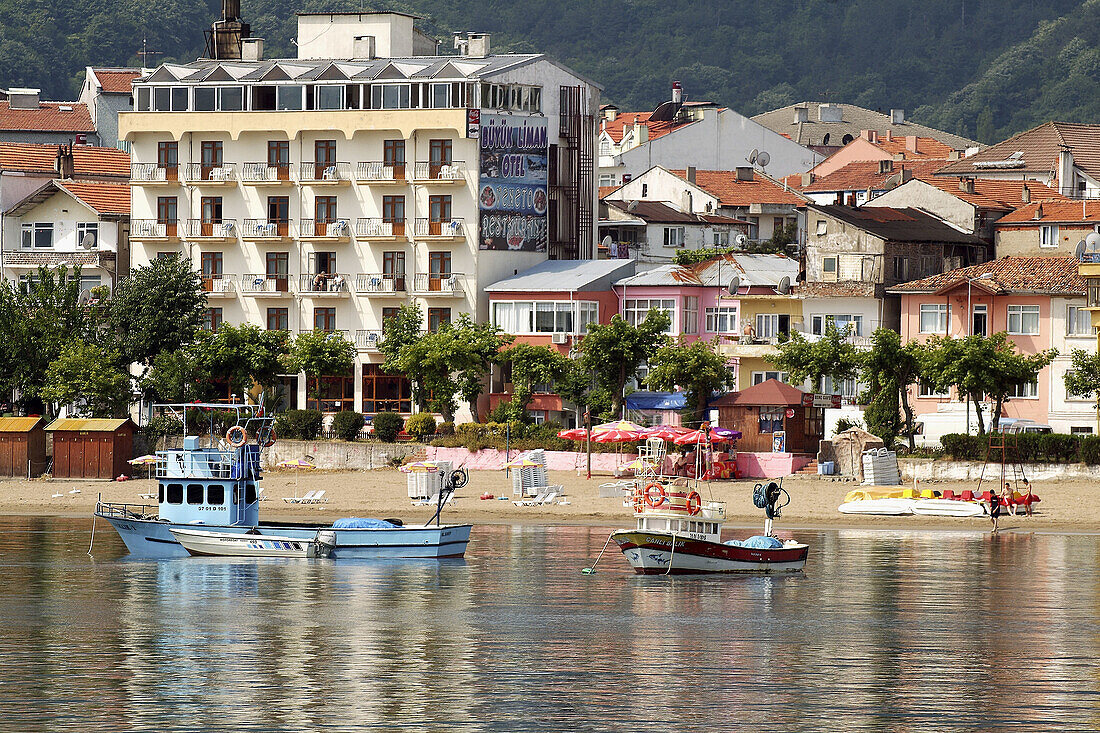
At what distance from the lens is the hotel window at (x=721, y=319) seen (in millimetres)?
103625

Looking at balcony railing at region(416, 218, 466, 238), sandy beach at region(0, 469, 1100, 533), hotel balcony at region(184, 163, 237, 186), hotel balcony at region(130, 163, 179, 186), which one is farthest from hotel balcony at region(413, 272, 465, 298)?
hotel balcony at region(130, 163, 179, 186)

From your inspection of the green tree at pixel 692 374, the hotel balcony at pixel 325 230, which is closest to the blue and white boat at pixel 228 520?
the green tree at pixel 692 374

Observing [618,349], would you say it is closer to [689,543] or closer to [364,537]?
[364,537]

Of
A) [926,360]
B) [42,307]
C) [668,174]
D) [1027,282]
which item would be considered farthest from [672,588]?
[668,174]

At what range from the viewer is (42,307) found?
9925 centimetres

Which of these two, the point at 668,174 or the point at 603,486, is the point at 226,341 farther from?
the point at 668,174

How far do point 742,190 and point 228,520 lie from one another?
7681cm

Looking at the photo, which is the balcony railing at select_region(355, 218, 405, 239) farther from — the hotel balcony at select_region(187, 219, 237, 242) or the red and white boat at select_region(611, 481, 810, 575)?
the red and white boat at select_region(611, 481, 810, 575)

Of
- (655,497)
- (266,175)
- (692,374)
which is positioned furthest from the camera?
(266,175)

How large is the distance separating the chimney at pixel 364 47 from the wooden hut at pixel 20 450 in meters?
32.4

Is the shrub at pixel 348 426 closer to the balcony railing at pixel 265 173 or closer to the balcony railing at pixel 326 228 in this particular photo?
the balcony railing at pixel 326 228

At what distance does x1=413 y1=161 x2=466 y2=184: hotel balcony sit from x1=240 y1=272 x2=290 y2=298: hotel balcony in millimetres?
9984

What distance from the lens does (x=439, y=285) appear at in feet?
344

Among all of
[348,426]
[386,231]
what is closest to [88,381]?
[348,426]
